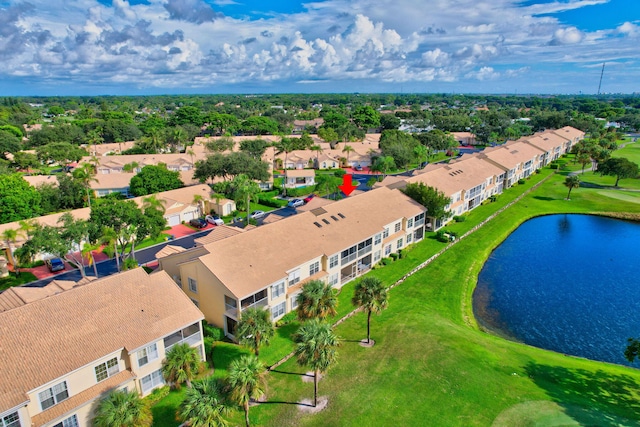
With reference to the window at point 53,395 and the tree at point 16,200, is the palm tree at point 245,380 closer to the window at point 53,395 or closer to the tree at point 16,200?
the window at point 53,395

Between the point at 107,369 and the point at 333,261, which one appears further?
the point at 333,261

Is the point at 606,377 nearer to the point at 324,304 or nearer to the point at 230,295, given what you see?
the point at 324,304

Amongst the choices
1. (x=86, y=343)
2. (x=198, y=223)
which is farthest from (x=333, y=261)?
(x=198, y=223)

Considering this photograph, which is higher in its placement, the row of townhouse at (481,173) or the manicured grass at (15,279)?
the row of townhouse at (481,173)

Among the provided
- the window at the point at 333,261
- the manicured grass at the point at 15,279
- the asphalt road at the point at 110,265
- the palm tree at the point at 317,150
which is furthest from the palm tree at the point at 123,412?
the palm tree at the point at 317,150

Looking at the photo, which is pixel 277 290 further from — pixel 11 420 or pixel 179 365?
pixel 11 420

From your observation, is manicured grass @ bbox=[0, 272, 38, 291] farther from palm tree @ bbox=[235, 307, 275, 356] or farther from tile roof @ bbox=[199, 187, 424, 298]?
palm tree @ bbox=[235, 307, 275, 356]

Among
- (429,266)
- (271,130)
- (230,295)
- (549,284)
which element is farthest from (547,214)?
(271,130)
